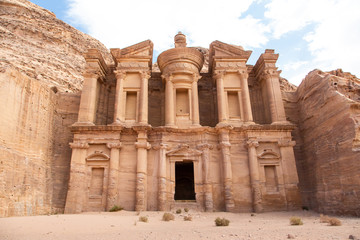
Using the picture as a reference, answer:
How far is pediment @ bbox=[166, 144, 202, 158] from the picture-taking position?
1612cm

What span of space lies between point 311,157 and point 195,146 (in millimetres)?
7196

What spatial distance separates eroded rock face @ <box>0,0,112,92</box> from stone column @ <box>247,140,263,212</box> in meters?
16.0

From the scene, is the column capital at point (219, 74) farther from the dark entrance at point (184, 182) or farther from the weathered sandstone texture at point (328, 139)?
the dark entrance at point (184, 182)

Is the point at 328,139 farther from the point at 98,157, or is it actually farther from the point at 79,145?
the point at 79,145

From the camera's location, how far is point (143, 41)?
18891 mm

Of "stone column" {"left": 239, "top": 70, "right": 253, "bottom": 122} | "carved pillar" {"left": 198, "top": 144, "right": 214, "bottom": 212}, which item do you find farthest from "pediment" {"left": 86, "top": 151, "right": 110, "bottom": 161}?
"stone column" {"left": 239, "top": 70, "right": 253, "bottom": 122}

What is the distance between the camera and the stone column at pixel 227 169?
14.8 meters

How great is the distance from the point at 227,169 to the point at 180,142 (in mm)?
3267

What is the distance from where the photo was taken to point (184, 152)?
53.2 ft

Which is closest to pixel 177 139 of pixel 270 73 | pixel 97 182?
pixel 97 182

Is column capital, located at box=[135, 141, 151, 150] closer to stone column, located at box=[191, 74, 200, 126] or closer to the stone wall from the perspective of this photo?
stone column, located at box=[191, 74, 200, 126]

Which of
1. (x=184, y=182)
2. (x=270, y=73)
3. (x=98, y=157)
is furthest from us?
(x=184, y=182)

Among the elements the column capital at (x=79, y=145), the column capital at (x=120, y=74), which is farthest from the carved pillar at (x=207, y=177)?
the column capital at (x=120, y=74)

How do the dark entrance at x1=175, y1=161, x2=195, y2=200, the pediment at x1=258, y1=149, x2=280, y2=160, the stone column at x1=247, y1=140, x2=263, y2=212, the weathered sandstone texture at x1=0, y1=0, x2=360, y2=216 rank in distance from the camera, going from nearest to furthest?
the weathered sandstone texture at x1=0, y1=0, x2=360, y2=216, the stone column at x1=247, y1=140, x2=263, y2=212, the pediment at x1=258, y1=149, x2=280, y2=160, the dark entrance at x1=175, y1=161, x2=195, y2=200
